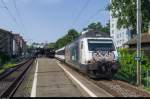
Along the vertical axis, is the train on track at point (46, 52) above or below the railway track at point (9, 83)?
above

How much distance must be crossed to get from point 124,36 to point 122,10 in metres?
37.1

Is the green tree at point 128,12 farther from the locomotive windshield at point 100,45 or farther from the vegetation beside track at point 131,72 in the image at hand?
the locomotive windshield at point 100,45

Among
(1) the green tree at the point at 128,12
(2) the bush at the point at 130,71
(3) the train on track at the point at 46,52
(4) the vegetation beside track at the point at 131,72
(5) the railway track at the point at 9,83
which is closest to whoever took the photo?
(5) the railway track at the point at 9,83

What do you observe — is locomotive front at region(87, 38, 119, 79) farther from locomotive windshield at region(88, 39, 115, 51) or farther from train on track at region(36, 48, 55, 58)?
train on track at region(36, 48, 55, 58)

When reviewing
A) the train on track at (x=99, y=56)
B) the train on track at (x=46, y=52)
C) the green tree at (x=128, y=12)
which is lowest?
the train on track at (x=99, y=56)

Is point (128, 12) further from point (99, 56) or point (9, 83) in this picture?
point (9, 83)

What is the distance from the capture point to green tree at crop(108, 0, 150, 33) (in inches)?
2563

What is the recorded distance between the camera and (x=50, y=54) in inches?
4050

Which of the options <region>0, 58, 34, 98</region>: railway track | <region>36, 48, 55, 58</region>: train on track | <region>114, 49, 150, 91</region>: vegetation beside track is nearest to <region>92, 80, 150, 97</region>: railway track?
<region>114, 49, 150, 91</region>: vegetation beside track

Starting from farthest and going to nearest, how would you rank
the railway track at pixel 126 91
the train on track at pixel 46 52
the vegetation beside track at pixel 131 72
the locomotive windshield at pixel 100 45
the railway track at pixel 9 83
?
the train on track at pixel 46 52
the locomotive windshield at pixel 100 45
the vegetation beside track at pixel 131 72
the railway track at pixel 9 83
the railway track at pixel 126 91

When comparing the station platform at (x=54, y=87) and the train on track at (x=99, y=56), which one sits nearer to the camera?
the station platform at (x=54, y=87)

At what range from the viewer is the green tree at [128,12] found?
65.1m

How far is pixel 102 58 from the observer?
84.1 ft

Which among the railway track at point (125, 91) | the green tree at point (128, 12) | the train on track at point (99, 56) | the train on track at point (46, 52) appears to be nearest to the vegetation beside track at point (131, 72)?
the railway track at point (125, 91)
